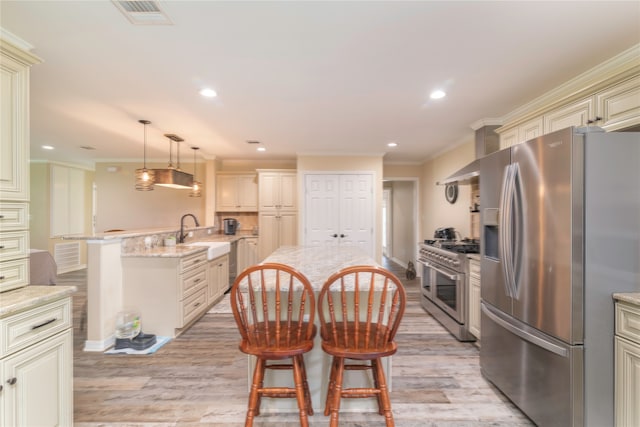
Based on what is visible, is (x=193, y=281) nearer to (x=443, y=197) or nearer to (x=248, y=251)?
(x=248, y=251)

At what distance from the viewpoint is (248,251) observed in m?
5.81

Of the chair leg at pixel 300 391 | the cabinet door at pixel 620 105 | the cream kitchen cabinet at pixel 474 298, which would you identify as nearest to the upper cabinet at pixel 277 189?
the cream kitchen cabinet at pixel 474 298

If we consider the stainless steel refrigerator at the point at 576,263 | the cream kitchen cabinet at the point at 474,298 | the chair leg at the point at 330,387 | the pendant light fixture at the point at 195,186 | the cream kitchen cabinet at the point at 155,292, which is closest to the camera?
the stainless steel refrigerator at the point at 576,263

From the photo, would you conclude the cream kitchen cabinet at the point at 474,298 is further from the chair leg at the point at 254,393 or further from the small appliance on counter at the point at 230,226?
the small appliance on counter at the point at 230,226

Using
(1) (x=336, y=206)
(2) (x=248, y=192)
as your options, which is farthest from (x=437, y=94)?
(2) (x=248, y=192)

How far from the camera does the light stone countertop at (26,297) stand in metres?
1.36

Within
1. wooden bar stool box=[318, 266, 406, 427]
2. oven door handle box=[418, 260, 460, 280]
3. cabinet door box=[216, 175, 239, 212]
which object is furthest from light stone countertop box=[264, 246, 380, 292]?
cabinet door box=[216, 175, 239, 212]

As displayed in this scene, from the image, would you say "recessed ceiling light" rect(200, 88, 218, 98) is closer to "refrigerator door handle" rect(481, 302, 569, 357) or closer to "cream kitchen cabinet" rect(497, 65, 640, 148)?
"cream kitchen cabinet" rect(497, 65, 640, 148)

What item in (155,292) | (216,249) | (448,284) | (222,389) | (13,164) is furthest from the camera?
(216,249)

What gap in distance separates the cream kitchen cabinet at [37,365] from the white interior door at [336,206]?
398 cm

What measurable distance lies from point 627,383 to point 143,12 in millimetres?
3272

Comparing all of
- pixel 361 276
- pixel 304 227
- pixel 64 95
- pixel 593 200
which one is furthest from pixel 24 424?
pixel 304 227

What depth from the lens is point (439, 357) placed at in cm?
274

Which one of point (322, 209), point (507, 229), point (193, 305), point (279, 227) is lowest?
point (193, 305)
